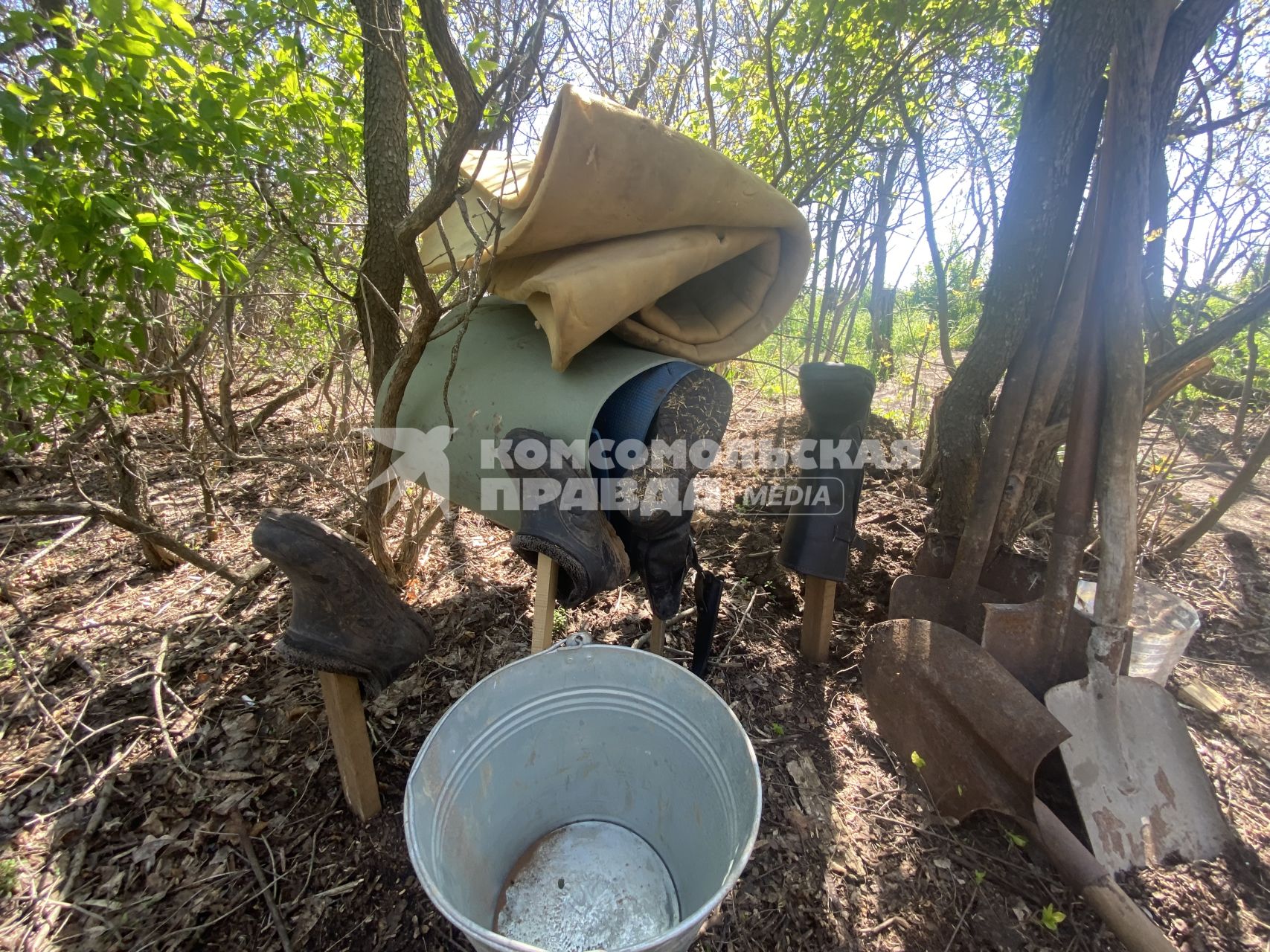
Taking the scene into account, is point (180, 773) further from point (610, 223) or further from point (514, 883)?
point (610, 223)

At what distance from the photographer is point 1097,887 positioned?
3.96ft

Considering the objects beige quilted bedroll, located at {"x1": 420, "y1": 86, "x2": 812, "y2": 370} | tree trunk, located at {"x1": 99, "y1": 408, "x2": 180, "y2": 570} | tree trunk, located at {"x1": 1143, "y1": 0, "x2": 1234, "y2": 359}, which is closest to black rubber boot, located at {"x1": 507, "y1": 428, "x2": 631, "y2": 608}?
beige quilted bedroll, located at {"x1": 420, "y1": 86, "x2": 812, "y2": 370}

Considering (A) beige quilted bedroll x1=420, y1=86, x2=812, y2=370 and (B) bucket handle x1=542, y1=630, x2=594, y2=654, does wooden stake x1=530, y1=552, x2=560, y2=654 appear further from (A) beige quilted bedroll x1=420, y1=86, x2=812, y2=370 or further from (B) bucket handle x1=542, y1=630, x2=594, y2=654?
(A) beige quilted bedroll x1=420, y1=86, x2=812, y2=370

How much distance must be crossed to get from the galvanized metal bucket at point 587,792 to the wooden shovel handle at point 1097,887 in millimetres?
808

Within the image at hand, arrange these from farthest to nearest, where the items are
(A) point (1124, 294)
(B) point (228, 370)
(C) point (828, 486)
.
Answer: (B) point (228, 370) < (C) point (828, 486) < (A) point (1124, 294)

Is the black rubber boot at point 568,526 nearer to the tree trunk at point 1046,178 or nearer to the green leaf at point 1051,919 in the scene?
the green leaf at point 1051,919

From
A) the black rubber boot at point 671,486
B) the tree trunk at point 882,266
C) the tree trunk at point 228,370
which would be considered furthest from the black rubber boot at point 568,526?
the tree trunk at point 882,266

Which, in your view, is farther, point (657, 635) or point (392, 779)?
point (657, 635)

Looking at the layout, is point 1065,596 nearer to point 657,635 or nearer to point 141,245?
point 657,635

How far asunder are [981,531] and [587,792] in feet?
4.95

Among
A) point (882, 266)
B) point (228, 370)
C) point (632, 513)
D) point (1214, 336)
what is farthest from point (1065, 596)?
point (882, 266)

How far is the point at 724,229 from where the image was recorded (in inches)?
52.7

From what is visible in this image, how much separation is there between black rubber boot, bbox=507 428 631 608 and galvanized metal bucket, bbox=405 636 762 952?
0.19 m

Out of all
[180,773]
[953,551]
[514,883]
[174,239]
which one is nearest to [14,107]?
[174,239]
